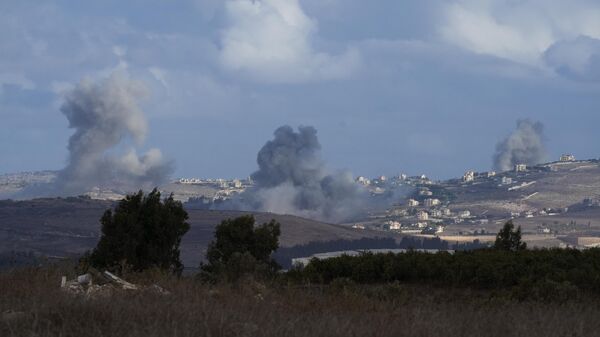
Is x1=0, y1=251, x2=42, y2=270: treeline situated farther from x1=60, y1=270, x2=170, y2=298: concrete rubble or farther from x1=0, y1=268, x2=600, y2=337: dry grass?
x1=0, y1=268, x2=600, y2=337: dry grass

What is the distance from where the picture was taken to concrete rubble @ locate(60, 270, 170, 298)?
46.8 feet

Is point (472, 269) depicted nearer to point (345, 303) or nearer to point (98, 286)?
point (345, 303)

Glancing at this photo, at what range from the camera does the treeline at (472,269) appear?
71.8 feet

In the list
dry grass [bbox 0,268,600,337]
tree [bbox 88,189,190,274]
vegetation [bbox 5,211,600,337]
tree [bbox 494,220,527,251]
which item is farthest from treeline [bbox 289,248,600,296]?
tree [bbox 88,189,190,274]

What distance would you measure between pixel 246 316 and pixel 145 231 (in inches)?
1135

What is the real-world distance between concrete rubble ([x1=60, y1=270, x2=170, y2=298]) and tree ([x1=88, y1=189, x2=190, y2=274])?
68.8 feet

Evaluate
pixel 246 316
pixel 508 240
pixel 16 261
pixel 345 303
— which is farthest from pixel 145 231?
pixel 246 316

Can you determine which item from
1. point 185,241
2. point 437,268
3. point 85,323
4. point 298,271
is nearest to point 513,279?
point 437,268

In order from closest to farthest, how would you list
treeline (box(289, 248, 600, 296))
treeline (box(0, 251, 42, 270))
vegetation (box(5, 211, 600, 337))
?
vegetation (box(5, 211, 600, 337)) → treeline (box(0, 251, 42, 270)) → treeline (box(289, 248, 600, 296))

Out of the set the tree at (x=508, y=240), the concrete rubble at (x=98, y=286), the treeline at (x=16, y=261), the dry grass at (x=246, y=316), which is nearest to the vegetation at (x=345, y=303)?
the dry grass at (x=246, y=316)

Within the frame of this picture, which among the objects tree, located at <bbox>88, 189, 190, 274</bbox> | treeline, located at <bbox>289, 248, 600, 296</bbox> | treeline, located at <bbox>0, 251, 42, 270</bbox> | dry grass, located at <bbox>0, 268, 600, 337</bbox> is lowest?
dry grass, located at <bbox>0, 268, 600, 337</bbox>

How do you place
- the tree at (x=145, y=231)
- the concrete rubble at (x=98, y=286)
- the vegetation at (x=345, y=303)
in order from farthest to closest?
the tree at (x=145, y=231) < the concrete rubble at (x=98, y=286) < the vegetation at (x=345, y=303)

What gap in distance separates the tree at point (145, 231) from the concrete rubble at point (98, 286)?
20973 millimetres

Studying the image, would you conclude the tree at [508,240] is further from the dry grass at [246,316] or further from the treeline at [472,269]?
the dry grass at [246,316]
